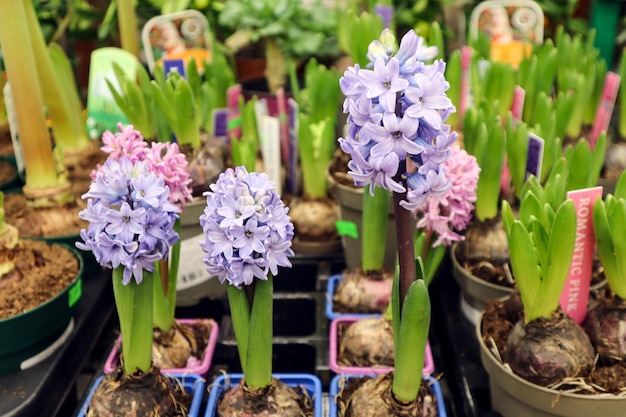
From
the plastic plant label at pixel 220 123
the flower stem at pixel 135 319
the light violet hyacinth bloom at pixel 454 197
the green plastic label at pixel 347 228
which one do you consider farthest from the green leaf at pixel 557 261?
the plastic plant label at pixel 220 123

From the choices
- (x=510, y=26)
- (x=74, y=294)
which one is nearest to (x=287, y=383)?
(x=74, y=294)

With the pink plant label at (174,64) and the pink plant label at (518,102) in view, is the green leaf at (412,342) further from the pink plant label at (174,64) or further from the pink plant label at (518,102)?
the pink plant label at (174,64)

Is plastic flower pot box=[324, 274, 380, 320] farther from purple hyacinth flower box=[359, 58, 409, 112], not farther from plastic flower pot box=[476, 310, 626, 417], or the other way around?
purple hyacinth flower box=[359, 58, 409, 112]

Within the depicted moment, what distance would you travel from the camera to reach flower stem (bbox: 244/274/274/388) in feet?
3.20

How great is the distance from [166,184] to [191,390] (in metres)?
0.39

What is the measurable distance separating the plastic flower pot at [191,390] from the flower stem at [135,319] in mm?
108

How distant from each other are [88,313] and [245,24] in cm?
121

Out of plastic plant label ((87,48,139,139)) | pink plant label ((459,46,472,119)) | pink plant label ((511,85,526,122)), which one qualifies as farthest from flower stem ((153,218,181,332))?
pink plant label ((459,46,472,119))

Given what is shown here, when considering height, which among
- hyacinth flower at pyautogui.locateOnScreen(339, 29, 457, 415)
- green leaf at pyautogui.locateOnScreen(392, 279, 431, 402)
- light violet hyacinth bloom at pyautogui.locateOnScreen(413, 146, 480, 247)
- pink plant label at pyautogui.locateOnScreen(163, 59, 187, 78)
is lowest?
green leaf at pyautogui.locateOnScreen(392, 279, 431, 402)

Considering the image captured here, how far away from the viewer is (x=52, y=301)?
1265mm

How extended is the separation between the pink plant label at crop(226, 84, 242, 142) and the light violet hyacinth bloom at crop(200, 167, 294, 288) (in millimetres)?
869

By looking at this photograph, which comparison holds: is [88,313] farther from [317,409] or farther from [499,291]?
[499,291]

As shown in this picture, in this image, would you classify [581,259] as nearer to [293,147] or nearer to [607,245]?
[607,245]

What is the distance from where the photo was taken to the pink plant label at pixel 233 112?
1.79 meters
